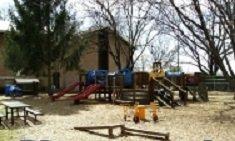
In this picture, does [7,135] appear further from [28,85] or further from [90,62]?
[90,62]

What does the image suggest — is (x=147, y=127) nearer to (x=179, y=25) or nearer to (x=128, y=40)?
(x=179, y=25)

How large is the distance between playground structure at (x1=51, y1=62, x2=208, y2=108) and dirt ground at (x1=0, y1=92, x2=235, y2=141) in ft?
5.06

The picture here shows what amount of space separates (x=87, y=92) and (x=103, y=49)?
2069cm

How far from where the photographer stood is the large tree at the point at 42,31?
103 feet

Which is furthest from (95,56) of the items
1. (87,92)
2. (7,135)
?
(7,135)

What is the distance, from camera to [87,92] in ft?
87.4

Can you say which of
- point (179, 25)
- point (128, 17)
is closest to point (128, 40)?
point (128, 17)

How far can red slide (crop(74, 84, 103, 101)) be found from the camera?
26.0 m

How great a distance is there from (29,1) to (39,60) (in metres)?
3.58

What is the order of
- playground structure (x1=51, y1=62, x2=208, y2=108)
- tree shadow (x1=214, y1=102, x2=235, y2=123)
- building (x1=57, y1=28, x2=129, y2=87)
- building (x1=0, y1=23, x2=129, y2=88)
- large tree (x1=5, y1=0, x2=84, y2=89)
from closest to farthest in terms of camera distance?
tree shadow (x1=214, y1=102, x2=235, y2=123) < playground structure (x1=51, y1=62, x2=208, y2=108) < large tree (x1=5, y1=0, x2=84, y2=89) < building (x1=0, y1=23, x2=129, y2=88) < building (x1=57, y1=28, x2=129, y2=87)

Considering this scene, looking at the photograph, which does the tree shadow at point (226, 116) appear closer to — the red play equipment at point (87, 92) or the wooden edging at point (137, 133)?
the wooden edging at point (137, 133)

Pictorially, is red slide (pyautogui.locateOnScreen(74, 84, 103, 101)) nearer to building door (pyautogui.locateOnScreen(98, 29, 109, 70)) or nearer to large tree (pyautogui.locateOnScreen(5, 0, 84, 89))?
large tree (pyautogui.locateOnScreen(5, 0, 84, 89))

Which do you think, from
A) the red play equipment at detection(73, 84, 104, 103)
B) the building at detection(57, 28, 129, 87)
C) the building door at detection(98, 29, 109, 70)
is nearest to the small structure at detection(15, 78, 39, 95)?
the building at detection(57, 28, 129, 87)

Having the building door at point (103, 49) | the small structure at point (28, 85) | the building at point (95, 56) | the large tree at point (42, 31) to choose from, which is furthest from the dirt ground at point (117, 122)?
the building door at point (103, 49)
